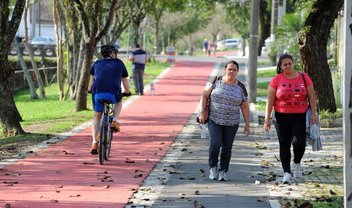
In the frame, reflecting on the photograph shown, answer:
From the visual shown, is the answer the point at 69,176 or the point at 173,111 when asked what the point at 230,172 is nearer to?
the point at 69,176

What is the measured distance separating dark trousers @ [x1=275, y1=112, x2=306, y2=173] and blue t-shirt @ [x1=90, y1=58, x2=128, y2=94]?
9.53ft

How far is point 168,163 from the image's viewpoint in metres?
12.7

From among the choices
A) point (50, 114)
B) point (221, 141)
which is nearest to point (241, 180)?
point (221, 141)

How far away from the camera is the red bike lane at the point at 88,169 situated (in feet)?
31.9

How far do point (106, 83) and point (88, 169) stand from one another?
138cm

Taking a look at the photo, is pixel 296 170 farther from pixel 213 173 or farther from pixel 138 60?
pixel 138 60

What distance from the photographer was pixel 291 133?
10.7 m

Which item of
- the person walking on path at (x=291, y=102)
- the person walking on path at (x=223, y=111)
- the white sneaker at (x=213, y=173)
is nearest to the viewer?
the person walking on path at (x=291, y=102)

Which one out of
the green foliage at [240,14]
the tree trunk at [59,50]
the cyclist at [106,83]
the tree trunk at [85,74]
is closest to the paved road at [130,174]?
the cyclist at [106,83]

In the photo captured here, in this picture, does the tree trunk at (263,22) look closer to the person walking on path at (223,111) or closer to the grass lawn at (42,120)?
the grass lawn at (42,120)

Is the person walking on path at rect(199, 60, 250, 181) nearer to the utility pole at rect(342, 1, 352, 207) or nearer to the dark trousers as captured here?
the dark trousers

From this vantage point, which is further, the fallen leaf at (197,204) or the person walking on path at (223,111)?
the person walking on path at (223,111)

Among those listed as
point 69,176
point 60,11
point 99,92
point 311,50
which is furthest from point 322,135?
point 60,11

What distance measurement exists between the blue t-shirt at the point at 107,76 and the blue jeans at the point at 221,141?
206 cm
